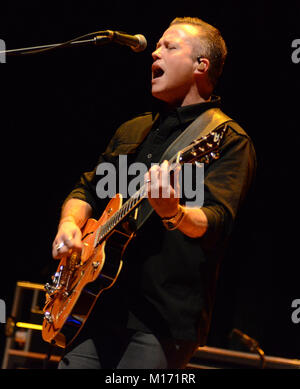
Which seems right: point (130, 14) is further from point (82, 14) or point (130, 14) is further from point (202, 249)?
point (202, 249)

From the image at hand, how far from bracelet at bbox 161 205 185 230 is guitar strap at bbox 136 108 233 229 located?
8.6 inches

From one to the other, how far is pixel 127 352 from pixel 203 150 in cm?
81

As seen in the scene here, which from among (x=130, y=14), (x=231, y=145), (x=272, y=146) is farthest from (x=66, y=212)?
(x=272, y=146)

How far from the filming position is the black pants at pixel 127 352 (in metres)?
1.89

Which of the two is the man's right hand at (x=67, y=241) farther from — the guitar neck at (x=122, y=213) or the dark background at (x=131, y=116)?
the dark background at (x=131, y=116)

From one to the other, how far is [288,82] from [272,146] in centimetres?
74

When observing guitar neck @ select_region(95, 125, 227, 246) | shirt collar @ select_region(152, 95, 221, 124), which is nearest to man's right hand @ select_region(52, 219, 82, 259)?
guitar neck @ select_region(95, 125, 227, 246)

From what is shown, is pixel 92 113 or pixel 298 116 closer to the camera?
pixel 298 116

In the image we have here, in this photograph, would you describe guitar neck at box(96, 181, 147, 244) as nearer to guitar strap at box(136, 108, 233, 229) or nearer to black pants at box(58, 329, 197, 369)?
guitar strap at box(136, 108, 233, 229)

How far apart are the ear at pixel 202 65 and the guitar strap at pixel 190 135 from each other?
0.22 m

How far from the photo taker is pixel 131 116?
5.05 metres

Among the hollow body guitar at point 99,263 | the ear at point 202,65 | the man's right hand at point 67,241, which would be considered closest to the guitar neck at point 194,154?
the hollow body guitar at point 99,263

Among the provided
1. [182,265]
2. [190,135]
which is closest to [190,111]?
[190,135]

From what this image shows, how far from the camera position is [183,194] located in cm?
207
